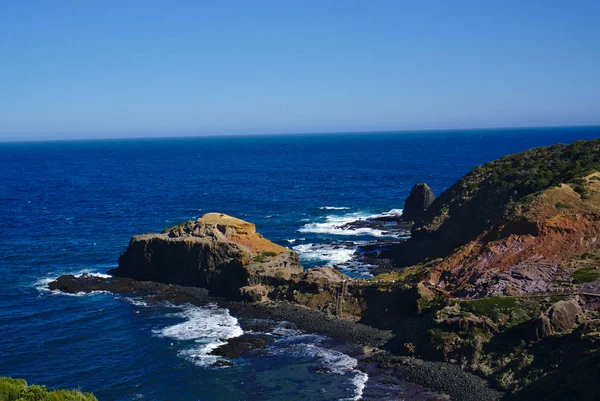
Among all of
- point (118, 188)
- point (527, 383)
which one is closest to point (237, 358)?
point (527, 383)

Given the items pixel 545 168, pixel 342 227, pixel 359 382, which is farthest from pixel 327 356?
pixel 342 227

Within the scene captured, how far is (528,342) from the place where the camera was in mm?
46906

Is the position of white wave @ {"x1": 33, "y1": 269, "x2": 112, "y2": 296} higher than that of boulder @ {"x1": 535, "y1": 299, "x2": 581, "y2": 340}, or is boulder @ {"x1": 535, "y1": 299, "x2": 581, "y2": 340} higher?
boulder @ {"x1": 535, "y1": 299, "x2": 581, "y2": 340}

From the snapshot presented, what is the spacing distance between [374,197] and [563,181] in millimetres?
Answer: 67392

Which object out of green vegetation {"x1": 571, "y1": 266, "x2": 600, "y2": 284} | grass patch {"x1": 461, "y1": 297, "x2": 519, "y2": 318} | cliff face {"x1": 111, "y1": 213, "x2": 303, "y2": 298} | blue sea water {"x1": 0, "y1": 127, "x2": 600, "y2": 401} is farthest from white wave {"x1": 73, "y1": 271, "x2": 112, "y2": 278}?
green vegetation {"x1": 571, "y1": 266, "x2": 600, "y2": 284}

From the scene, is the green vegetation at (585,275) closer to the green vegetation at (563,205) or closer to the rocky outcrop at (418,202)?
the green vegetation at (563,205)

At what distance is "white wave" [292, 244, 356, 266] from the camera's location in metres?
80.4

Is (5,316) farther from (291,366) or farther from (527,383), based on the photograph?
(527,383)

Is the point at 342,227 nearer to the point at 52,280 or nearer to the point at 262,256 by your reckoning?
the point at 262,256

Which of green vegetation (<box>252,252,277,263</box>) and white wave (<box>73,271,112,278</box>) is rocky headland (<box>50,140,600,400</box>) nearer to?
green vegetation (<box>252,252,277,263</box>)

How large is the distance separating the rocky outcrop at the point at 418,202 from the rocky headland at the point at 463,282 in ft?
54.7

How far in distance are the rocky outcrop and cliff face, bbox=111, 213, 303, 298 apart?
118ft

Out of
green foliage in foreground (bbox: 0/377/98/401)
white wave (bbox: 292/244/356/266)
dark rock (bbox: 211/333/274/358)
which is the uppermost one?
green foliage in foreground (bbox: 0/377/98/401)

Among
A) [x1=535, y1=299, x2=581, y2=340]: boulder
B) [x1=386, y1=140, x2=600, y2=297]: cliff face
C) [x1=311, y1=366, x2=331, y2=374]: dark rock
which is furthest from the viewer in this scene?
[x1=386, y1=140, x2=600, y2=297]: cliff face
